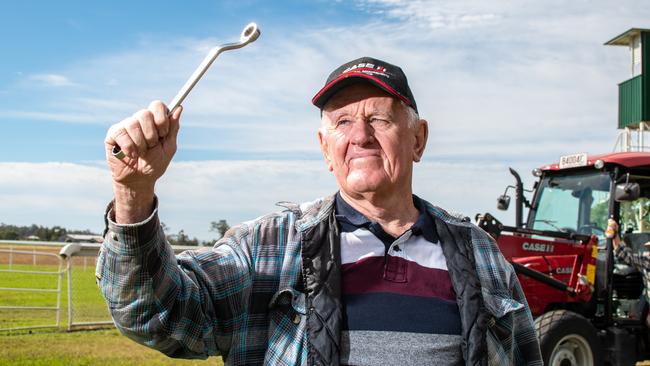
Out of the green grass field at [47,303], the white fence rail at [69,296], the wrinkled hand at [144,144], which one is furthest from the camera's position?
the green grass field at [47,303]

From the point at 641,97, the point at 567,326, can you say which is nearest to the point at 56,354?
the point at 567,326

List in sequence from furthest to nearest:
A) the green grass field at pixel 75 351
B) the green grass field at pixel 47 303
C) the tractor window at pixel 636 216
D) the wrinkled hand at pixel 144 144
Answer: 1. the green grass field at pixel 47 303
2. the green grass field at pixel 75 351
3. the tractor window at pixel 636 216
4. the wrinkled hand at pixel 144 144

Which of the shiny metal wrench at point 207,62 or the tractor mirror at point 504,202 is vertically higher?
the shiny metal wrench at point 207,62

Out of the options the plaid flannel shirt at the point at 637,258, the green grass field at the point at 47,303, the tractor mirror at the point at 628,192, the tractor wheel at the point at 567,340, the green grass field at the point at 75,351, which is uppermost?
the tractor mirror at the point at 628,192

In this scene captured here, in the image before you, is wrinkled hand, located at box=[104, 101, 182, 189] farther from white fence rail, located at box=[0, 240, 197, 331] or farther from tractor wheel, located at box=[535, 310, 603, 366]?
white fence rail, located at box=[0, 240, 197, 331]

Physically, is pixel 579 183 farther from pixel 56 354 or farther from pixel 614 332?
pixel 56 354

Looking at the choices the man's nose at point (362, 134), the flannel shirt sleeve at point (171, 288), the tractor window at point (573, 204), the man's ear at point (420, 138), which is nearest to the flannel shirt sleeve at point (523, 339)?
the man's ear at point (420, 138)

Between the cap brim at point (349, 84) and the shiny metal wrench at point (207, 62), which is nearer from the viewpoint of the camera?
the shiny metal wrench at point (207, 62)

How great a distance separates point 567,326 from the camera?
6707mm

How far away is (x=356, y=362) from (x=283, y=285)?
1.00 feet

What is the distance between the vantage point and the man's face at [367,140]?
226 centimetres

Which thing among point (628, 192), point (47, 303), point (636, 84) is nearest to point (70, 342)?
point (47, 303)

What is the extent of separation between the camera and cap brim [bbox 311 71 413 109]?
87.5 inches

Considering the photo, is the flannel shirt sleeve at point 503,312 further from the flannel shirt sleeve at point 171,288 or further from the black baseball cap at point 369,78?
the flannel shirt sleeve at point 171,288
